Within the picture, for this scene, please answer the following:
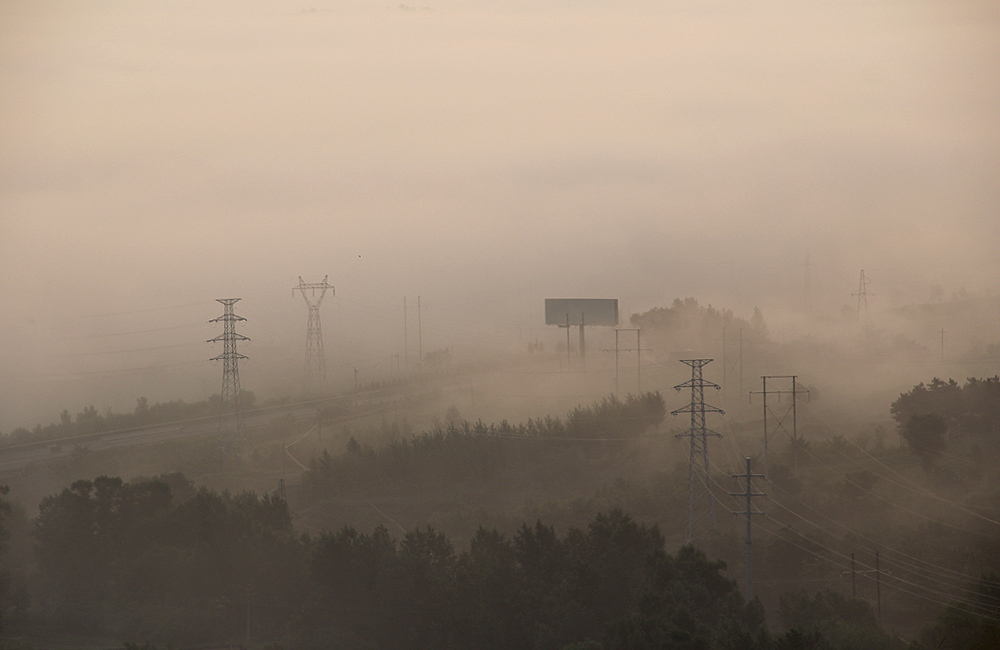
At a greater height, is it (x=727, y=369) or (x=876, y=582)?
(x=727, y=369)

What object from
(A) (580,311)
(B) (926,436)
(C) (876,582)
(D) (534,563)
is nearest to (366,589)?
(D) (534,563)

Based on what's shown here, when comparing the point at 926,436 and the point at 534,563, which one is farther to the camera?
the point at 926,436

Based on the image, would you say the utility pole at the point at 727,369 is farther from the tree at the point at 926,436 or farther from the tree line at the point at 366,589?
the tree line at the point at 366,589

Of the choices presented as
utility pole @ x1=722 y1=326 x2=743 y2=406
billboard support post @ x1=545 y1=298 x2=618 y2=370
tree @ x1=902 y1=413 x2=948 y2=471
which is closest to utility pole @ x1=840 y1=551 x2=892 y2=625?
tree @ x1=902 y1=413 x2=948 y2=471

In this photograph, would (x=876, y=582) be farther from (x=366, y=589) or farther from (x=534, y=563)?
(x=366, y=589)

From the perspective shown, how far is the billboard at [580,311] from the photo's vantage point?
96.1 m

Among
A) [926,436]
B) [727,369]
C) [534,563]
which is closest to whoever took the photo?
[534,563]

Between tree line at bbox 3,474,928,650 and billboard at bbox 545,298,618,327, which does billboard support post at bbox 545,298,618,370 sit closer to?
billboard at bbox 545,298,618,327

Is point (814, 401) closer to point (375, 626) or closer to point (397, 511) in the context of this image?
point (397, 511)

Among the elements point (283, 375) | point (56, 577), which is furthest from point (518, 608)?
point (283, 375)

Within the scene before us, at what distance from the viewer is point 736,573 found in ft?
144

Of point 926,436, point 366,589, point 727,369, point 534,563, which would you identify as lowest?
point 366,589

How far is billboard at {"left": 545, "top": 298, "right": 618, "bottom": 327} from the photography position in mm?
96062

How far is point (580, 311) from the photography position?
96.1 metres
